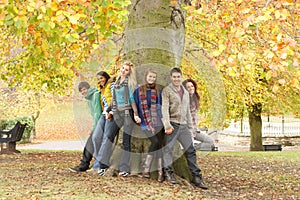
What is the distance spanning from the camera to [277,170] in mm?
11078

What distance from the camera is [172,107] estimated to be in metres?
7.50

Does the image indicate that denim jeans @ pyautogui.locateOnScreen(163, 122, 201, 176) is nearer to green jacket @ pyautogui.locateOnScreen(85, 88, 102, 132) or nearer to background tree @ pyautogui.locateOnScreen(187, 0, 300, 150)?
background tree @ pyautogui.locateOnScreen(187, 0, 300, 150)

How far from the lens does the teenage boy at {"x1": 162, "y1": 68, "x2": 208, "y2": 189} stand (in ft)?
24.5

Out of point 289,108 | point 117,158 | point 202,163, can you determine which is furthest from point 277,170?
point 289,108

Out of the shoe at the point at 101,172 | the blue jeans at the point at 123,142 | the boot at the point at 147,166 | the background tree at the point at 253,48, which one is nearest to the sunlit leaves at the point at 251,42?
the background tree at the point at 253,48

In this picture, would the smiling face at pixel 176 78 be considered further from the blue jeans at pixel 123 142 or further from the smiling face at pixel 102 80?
the smiling face at pixel 102 80

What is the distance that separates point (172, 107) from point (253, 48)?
6.13 metres

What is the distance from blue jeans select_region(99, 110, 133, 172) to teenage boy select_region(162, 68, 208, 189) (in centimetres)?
66

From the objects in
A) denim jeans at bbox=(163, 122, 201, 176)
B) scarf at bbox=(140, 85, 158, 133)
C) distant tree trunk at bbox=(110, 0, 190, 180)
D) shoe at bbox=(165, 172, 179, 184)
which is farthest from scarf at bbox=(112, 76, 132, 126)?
shoe at bbox=(165, 172, 179, 184)

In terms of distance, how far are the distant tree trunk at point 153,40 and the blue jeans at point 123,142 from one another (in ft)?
0.72

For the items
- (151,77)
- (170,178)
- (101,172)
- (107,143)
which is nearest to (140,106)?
(151,77)

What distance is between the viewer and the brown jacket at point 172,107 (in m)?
7.40

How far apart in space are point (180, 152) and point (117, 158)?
107cm

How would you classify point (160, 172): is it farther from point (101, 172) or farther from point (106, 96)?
point (106, 96)
